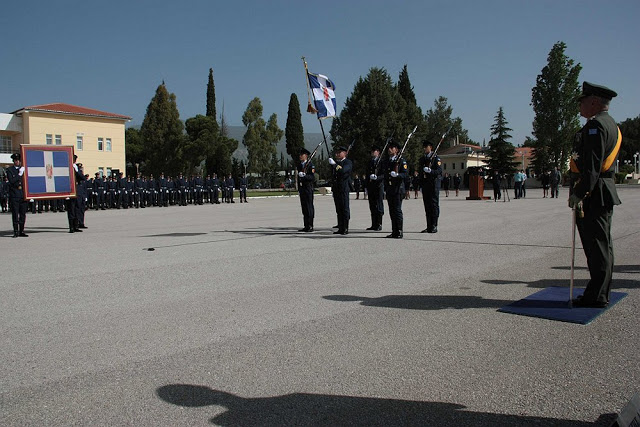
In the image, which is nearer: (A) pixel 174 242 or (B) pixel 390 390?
(B) pixel 390 390

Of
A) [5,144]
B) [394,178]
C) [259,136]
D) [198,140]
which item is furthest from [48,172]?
[259,136]

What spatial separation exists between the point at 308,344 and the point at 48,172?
1314 centimetres

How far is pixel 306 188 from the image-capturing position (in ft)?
44.8

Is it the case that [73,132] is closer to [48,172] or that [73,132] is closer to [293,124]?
[293,124]

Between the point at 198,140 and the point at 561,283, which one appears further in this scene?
the point at 198,140

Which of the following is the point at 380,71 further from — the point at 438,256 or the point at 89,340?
the point at 89,340

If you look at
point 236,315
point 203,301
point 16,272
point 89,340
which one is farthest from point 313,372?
point 16,272

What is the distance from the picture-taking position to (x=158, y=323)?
511cm

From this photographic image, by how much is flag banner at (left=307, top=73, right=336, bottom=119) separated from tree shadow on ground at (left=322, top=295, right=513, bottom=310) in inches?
414

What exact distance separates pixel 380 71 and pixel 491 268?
62045 millimetres

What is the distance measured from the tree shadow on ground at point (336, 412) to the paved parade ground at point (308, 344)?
0.01m

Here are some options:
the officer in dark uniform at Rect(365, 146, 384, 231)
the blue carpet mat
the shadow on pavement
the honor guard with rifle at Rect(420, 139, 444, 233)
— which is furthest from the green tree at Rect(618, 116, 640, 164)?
the blue carpet mat

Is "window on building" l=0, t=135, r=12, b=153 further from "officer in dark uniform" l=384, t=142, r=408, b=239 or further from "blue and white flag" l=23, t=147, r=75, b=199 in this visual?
"officer in dark uniform" l=384, t=142, r=408, b=239

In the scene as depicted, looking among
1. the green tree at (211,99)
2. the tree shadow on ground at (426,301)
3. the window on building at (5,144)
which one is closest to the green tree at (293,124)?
the green tree at (211,99)
